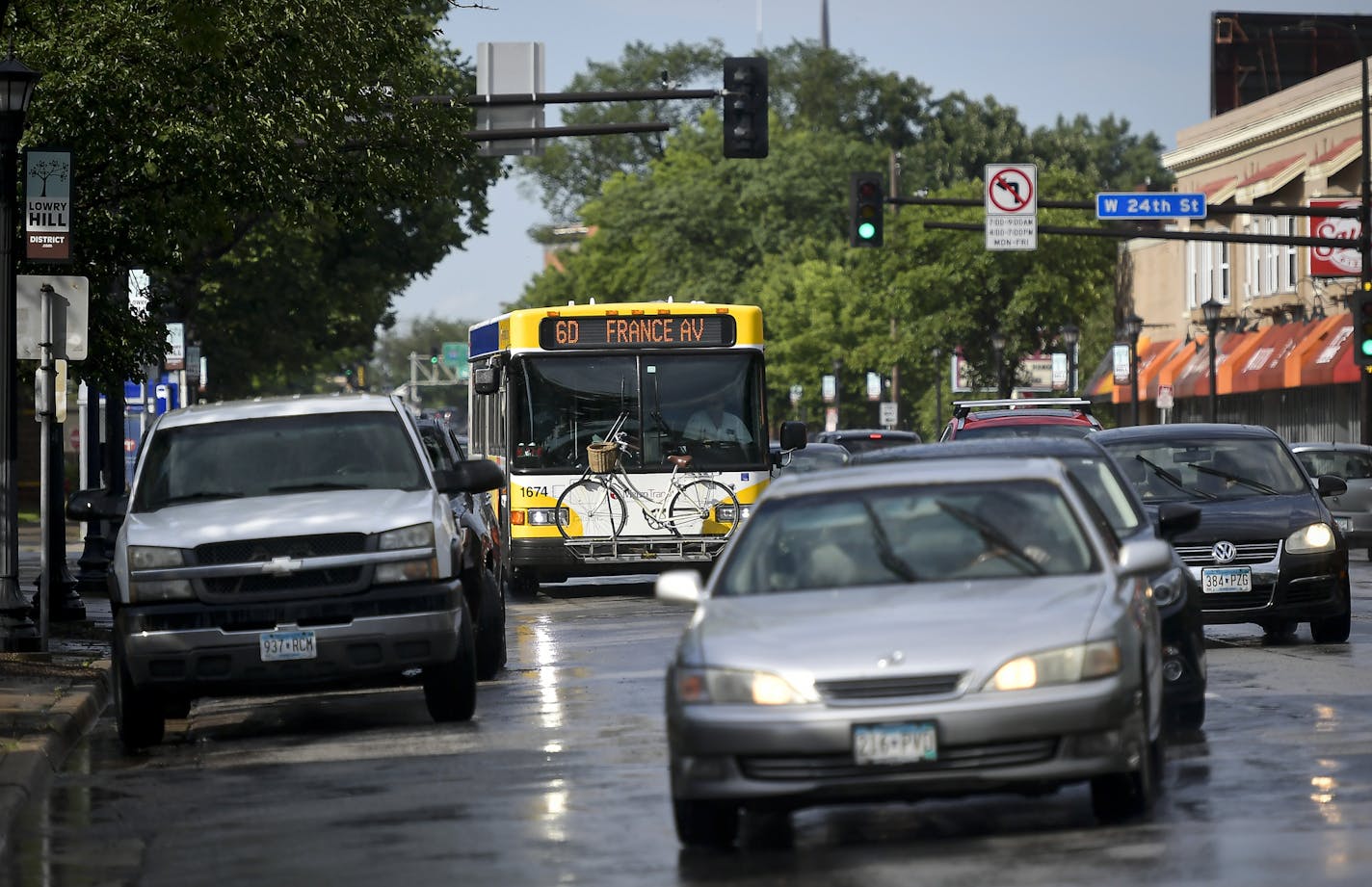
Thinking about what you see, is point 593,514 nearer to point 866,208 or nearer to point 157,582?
point 866,208

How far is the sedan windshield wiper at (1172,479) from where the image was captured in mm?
18703

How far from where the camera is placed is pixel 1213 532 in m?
17.9

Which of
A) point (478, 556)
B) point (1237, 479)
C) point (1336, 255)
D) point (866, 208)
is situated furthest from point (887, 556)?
point (1336, 255)

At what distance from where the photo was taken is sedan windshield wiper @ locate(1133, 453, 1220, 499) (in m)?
18.7

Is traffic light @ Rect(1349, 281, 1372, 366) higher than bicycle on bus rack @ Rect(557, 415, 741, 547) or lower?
higher

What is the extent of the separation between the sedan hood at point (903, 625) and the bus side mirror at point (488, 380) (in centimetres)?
1810

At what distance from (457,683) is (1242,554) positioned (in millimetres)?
6339

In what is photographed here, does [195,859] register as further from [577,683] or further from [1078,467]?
[577,683]

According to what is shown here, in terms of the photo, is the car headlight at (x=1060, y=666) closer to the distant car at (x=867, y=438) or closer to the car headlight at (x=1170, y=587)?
the car headlight at (x=1170, y=587)

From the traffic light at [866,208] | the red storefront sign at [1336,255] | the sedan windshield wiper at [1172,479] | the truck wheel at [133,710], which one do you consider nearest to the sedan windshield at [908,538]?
the truck wheel at [133,710]

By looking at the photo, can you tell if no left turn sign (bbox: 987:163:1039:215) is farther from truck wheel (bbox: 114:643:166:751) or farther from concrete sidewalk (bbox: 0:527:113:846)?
truck wheel (bbox: 114:643:166:751)

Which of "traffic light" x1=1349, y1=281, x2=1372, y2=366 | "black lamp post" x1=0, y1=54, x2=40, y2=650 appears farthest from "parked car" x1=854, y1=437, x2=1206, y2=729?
"traffic light" x1=1349, y1=281, x2=1372, y2=366

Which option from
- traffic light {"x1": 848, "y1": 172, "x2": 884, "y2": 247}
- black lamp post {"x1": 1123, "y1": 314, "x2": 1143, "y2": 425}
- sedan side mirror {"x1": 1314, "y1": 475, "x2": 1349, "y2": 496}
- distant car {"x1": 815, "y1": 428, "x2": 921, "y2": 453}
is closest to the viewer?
sedan side mirror {"x1": 1314, "y1": 475, "x2": 1349, "y2": 496}

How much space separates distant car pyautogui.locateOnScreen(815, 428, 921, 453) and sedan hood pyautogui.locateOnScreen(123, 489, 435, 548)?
92.4 feet
